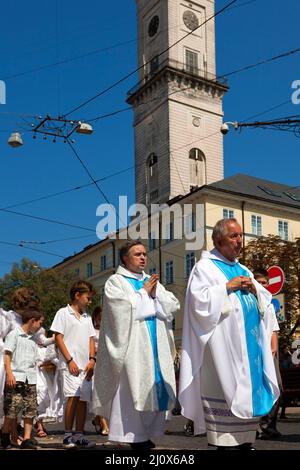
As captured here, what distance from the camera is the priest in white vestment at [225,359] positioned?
546 centimetres

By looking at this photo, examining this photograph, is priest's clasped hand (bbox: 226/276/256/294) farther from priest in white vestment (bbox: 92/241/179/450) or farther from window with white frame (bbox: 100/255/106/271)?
window with white frame (bbox: 100/255/106/271)

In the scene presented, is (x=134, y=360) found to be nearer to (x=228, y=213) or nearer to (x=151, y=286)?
(x=151, y=286)

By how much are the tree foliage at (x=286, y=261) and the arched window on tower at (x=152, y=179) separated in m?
25.6

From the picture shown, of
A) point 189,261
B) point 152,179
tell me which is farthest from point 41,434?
point 152,179

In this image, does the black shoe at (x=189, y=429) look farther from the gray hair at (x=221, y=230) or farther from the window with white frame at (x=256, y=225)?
the window with white frame at (x=256, y=225)

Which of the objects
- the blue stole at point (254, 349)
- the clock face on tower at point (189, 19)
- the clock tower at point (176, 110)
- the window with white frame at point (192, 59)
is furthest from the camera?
the clock face on tower at point (189, 19)

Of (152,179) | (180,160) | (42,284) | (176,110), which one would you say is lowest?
(42,284)

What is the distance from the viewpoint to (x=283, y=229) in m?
53.8

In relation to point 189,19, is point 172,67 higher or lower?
lower

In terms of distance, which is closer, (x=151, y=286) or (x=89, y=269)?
(x=151, y=286)

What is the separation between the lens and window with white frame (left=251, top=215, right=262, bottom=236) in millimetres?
51844

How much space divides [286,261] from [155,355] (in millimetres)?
34167

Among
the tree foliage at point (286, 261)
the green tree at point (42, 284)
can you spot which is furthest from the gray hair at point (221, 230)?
the green tree at point (42, 284)
